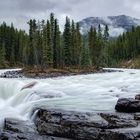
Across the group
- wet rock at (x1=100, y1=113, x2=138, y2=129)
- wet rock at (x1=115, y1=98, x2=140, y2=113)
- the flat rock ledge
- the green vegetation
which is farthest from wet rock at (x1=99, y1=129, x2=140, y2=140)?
the green vegetation

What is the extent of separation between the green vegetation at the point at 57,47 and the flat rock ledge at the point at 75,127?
2569 inches

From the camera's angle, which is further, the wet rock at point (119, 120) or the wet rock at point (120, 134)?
the wet rock at point (119, 120)

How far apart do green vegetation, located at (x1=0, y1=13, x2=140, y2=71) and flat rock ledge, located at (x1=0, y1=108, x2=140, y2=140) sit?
214ft

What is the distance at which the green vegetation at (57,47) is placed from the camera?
105 m

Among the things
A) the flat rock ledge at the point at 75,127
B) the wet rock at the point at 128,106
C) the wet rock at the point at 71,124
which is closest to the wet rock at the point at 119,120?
the flat rock ledge at the point at 75,127

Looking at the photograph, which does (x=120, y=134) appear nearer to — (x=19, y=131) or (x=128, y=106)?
(x=128, y=106)

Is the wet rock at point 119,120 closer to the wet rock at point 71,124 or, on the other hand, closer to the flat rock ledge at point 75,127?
the flat rock ledge at point 75,127

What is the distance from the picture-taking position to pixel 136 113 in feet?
73.6

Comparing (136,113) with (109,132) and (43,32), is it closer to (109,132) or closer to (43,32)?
(109,132)

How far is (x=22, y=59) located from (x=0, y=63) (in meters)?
26.8

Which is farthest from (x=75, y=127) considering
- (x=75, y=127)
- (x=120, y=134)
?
(x=120, y=134)

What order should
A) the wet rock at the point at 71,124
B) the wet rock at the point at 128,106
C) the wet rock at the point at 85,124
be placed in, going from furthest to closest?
the wet rock at the point at 128,106 < the wet rock at the point at 71,124 < the wet rock at the point at 85,124

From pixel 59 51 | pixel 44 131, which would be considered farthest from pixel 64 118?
pixel 59 51

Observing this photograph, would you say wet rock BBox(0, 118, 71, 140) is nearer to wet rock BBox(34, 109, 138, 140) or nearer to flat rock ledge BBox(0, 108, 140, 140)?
flat rock ledge BBox(0, 108, 140, 140)
